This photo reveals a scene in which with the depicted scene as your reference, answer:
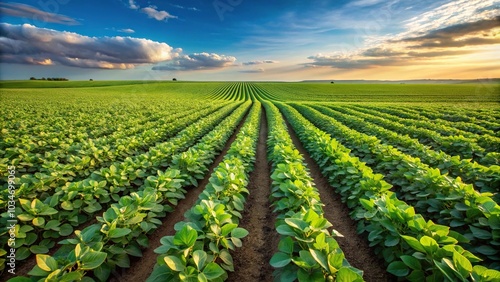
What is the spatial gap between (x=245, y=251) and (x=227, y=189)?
1.11 metres

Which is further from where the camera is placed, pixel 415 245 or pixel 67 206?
pixel 67 206

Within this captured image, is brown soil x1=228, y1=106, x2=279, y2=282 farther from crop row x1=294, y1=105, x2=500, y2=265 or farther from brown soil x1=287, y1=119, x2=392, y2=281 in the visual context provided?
crop row x1=294, y1=105, x2=500, y2=265

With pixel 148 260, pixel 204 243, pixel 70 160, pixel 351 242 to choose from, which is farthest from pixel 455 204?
pixel 70 160

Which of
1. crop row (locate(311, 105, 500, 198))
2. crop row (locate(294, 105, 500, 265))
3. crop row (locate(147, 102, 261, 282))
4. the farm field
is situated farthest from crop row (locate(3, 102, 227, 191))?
crop row (locate(311, 105, 500, 198))

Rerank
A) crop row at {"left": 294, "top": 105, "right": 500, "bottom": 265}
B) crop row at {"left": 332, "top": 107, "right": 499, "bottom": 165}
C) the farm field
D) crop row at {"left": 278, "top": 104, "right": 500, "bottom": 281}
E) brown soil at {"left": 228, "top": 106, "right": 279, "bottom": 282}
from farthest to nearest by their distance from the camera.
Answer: crop row at {"left": 332, "top": 107, "right": 499, "bottom": 165}, brown soil at {"left": 228, "top": 106, "right": 279, "bottom": 282}, crop row at {"left": 294, "top": 105, "right": 500, "bottom": 265}, the farm field, crop row at {"left": 278, "top": 104, "right": 500, "bottom": 281}

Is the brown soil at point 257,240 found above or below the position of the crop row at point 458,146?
below

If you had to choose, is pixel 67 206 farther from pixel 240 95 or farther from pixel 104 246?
pixel 240 95

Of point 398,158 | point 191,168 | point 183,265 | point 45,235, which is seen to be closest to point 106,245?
point 45,235

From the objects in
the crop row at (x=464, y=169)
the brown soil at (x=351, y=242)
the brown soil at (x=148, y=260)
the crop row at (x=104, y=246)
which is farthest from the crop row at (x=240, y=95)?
the crop row at (x=104, y=246)

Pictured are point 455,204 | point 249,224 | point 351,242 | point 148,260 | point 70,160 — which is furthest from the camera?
point 70,160

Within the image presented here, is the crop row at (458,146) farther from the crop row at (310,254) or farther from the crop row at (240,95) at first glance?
the crop row at (240,95)

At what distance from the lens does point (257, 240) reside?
452cm

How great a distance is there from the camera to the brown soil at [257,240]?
3.64m

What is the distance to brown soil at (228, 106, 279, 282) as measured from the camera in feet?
11.9
